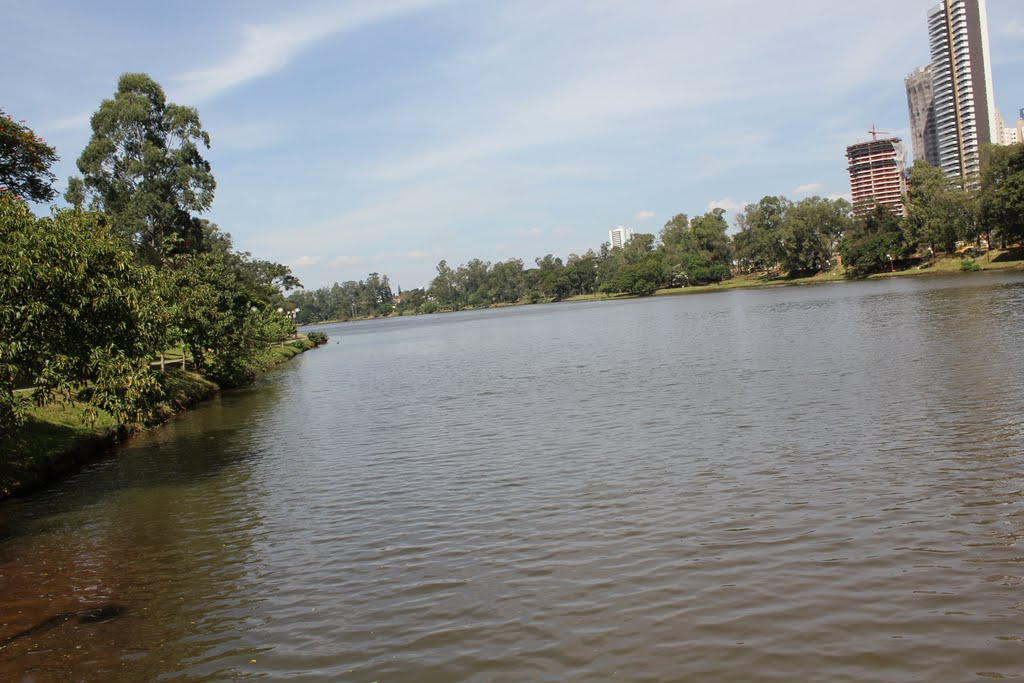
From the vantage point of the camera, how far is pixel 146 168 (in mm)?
47750

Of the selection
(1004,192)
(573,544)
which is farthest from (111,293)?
(1004,192)

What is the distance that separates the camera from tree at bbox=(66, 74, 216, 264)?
46625 mm

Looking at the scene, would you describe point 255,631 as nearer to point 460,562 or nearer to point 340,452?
point 460,562

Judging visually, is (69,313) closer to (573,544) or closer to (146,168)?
(573,544)

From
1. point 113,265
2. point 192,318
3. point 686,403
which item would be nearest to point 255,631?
point 113,265

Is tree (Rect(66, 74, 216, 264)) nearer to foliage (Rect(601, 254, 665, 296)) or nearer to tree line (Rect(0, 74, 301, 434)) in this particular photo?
tree line (Rect(0, 74, 301, 434))

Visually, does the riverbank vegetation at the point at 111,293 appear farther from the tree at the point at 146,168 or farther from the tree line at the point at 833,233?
the tree line at the point at 833,233

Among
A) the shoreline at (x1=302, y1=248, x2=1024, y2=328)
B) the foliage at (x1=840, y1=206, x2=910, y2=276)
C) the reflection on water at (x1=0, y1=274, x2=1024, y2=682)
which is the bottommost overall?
the reflection on water at (x1=0, y1=274, x2=1024, y2=682)

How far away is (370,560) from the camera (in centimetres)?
1136

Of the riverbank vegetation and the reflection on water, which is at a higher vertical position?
the riverbank vegetation

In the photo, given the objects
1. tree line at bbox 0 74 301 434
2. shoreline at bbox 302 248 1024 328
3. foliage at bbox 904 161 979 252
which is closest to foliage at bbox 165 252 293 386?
tree line at bbox 0 74 301 434

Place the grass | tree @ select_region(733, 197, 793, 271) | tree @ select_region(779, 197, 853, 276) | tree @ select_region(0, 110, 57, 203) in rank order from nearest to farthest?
the grass
tree @ select_region(0, 110, 57, 203)
tree @ select_region(779, 197, 853, 276)
tree @ select_region(733, 197, 793, 271)

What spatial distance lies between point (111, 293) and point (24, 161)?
54.1ft

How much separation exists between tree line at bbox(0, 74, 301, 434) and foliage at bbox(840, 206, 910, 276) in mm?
93943
